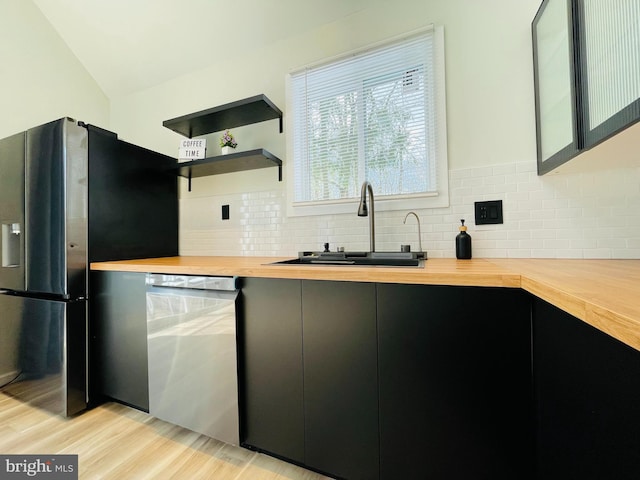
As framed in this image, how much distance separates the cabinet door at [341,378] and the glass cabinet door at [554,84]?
0.99 meters

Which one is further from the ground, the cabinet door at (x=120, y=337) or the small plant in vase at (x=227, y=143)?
the small plant in vase at (x=227, y=143)

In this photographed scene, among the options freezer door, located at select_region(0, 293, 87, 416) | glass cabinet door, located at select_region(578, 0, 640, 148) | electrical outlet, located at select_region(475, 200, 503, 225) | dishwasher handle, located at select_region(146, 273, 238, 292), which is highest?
glass cabinet door, located at select_region(578, 0, 640, 148)

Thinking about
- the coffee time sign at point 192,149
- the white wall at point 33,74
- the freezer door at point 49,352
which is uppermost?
the white wall at point 33,74

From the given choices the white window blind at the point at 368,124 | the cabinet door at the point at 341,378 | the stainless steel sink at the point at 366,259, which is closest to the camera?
the cabinet door at the point at 341,378

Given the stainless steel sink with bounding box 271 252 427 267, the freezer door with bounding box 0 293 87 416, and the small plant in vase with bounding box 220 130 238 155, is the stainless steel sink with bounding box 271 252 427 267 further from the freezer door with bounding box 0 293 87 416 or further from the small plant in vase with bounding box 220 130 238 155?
the freezer door with bounding box 0 293 87 416

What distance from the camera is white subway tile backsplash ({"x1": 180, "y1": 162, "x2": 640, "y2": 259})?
4.22 ft

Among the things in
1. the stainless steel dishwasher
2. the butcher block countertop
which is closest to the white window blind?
the butcher block countertop

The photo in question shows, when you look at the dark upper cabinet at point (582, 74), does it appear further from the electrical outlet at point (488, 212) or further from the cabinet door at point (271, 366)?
the cabinet door at point (271, 366)

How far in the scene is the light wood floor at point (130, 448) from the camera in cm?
123

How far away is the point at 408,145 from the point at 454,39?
2.02 ft

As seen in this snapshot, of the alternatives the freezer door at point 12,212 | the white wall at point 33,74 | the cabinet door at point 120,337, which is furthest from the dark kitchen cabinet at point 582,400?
the white wall at point 33,74

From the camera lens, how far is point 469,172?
1.56 meters

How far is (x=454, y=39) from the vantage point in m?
1.61

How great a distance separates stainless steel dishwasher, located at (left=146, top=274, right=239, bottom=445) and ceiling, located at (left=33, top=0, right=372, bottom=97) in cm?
180
